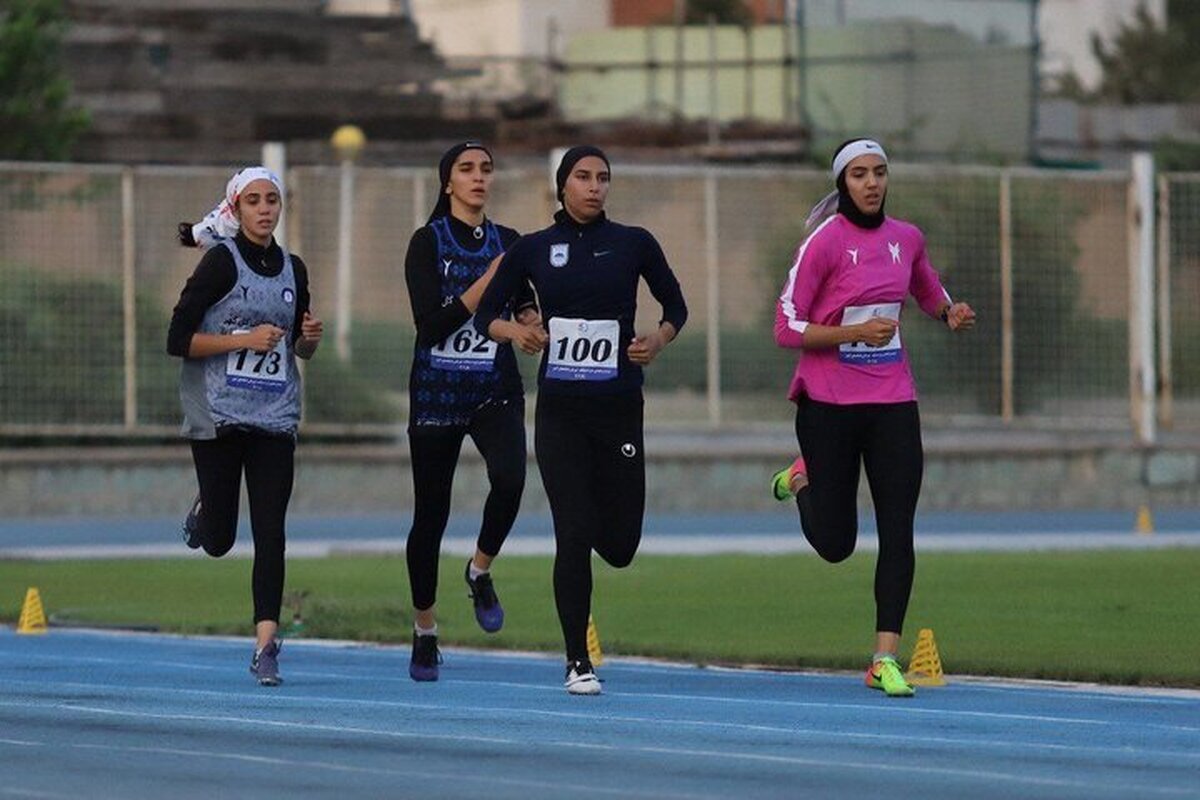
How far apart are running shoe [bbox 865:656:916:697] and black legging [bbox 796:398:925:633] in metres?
0.19

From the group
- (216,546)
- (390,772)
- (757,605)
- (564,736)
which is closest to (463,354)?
(216,546)

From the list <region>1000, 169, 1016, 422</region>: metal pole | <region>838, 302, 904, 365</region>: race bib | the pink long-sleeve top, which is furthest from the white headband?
<region>1000, 169, 1016, 422</region>: metal pole

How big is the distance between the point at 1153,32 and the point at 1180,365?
57.6 m

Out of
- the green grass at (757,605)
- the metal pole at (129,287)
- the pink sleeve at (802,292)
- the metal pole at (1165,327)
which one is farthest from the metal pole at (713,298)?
the pink sleeve at (802,292)

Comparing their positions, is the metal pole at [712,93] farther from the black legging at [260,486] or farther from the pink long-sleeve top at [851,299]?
the pink long-sleeve top at [851,299]

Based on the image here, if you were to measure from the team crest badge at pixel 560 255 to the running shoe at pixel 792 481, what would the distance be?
138 cm

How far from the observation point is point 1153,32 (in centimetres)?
8575

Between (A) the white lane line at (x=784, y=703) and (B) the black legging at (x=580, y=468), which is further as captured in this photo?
(B) the black legging at (x=580, y=468)

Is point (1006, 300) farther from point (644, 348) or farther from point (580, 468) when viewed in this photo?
point (644, 348)

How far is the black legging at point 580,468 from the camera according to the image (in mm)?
12703

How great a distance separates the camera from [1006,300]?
29.2 meters

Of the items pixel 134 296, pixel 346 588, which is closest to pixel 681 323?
pixel 346 588

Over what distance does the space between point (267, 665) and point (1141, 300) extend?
17.6 metres

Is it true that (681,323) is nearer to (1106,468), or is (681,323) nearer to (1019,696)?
(1019,696)
